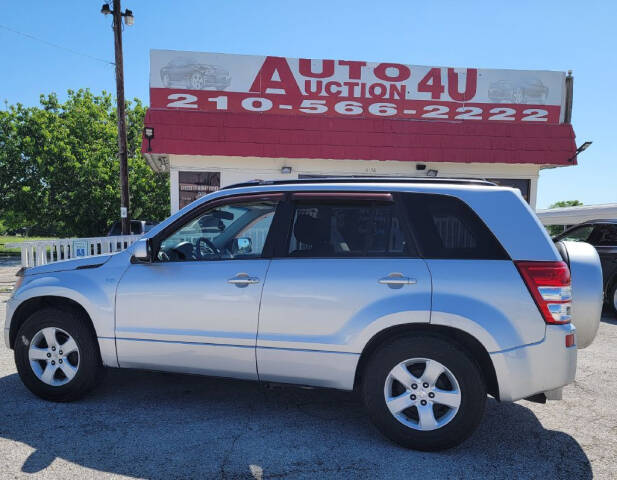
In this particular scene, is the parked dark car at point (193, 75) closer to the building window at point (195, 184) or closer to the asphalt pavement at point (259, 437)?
the building window at point (195, 184)

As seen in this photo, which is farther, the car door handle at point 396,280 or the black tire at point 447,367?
the car door handle at point 396,280

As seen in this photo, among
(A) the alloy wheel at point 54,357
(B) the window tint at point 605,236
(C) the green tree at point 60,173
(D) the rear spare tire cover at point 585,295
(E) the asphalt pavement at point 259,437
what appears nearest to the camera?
(E) the asphalt pavement at point 259,437

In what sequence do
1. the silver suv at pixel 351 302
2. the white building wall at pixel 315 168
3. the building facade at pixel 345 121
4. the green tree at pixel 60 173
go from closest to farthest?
the silver suv at pixel 351 302 < the building facade at pixel 345 121 < the white building wall at pixel 315 168 < the green tree at pixel 60 173

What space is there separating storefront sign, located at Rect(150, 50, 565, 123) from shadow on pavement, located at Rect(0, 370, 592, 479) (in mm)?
7994

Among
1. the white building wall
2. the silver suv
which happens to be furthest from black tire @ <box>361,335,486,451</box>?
the white building wall

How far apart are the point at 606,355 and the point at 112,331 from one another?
5.49 metres

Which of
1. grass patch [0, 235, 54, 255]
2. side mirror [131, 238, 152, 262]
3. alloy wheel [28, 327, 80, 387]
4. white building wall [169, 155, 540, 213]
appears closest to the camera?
side mirror [131, 238, 152, 262]

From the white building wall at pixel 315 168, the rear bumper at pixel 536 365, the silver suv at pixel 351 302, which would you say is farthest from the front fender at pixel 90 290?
the white building wall at pixel 315 168

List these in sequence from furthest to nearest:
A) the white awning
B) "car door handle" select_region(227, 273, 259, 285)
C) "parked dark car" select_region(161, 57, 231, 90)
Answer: the white awning → "parked dark car" select_region(161, 57, 231, 90) → "car door handle" select_region(227, 273, 259, 285)

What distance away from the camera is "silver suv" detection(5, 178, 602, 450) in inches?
115

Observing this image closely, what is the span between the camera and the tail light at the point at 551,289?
2881 millimetres

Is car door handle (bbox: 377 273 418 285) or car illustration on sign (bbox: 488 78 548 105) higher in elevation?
car illustration on sign (bbox: 488 78 548 105)

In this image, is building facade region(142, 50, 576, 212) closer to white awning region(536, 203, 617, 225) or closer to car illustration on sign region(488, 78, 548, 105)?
car illustration on sign region(488, 78, 548, 105)

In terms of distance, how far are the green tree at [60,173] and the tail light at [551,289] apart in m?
22.7
